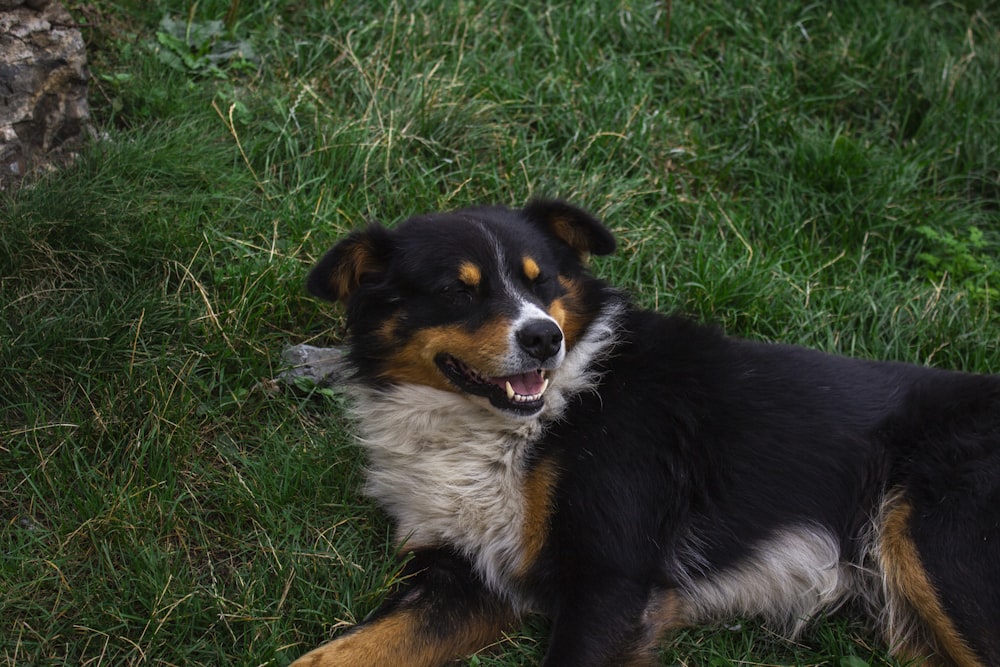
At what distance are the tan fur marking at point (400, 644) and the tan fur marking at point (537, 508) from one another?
0.32m

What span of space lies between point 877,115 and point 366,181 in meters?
3.43

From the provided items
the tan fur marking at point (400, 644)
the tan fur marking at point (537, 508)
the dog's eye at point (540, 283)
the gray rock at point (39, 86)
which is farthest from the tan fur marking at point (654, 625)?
the gray rock at point (39, 86)

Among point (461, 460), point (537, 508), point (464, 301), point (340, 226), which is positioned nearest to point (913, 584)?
point (537, 508)

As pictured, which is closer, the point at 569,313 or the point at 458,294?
the point at 458,294

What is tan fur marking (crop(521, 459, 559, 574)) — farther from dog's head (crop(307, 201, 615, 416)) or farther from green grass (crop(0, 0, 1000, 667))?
green grass (crop(0, 0, 1000, 667))

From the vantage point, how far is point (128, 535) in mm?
3650

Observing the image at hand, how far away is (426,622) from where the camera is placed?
350 centimetres

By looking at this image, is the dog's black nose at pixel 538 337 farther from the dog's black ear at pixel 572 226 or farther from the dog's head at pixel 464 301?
the dog's black ear at pixel 572 226

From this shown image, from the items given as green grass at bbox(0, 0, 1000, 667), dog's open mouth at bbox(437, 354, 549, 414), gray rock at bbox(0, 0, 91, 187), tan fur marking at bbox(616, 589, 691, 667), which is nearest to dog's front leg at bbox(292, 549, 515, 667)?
green grass at bbox(0, 0, 1000, 667)

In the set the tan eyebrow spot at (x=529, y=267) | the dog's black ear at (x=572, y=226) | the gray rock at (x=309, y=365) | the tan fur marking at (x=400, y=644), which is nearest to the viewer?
the tan fur marking at (x=400, y=644)

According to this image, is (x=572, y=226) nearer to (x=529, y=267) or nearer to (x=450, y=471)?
(x=529, y=267)

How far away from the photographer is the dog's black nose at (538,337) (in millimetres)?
3545

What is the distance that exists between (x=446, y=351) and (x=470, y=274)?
297 millimetres

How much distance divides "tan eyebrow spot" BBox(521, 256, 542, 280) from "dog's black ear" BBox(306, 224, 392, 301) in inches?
20.7
